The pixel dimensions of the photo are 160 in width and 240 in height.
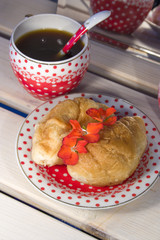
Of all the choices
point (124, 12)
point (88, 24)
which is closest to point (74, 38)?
point (88, 24)

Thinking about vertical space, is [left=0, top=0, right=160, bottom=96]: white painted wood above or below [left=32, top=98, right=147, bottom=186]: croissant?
above

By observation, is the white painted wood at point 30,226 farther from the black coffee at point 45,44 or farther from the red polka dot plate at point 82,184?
the black coffee at point 45,44

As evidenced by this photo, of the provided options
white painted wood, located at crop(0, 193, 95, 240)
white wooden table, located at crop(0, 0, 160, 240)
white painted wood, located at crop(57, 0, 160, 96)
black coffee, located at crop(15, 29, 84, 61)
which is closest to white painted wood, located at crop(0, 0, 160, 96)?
white painted wood, located at crop(57, 0, 160, 96)

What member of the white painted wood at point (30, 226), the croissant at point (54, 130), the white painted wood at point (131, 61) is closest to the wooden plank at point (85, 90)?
the white painted wood at point (131, 61)

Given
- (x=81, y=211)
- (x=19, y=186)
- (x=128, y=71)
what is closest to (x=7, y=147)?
(x=19, y=186)

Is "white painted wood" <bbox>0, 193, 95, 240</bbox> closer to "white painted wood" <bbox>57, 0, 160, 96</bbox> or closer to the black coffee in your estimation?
the black coffee

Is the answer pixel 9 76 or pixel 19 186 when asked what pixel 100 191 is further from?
pixel 9 76
